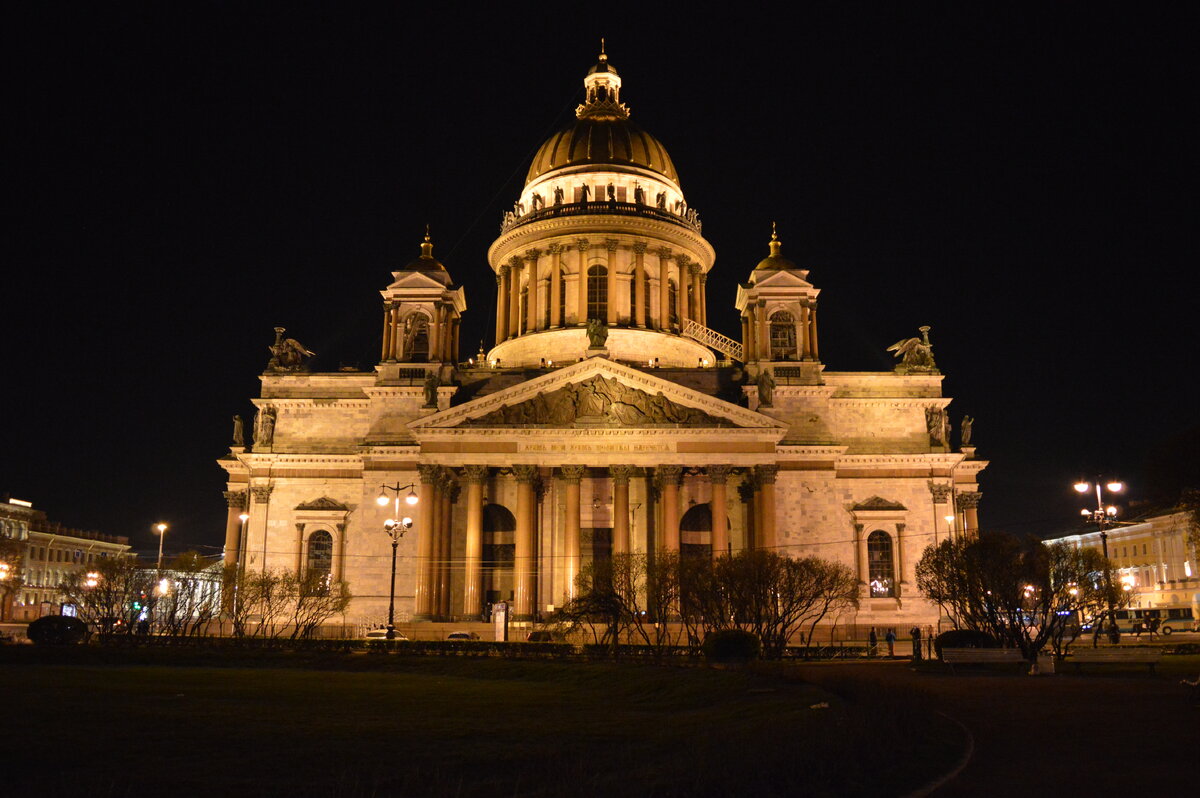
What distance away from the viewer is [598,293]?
69.5 meters

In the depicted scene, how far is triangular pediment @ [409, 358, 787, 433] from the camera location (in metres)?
53.3

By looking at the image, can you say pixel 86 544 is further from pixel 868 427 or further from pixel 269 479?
pixel 868 427

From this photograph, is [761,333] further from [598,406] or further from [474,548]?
[474,548]

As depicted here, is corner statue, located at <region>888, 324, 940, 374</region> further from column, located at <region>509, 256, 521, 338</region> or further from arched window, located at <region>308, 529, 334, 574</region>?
arched window, located at <region>308, 529, 334, 574</region>

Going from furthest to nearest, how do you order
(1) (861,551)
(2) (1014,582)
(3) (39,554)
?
1. (3) (39,554)
2. (1) (861,551)
3. (2) (1014,582)

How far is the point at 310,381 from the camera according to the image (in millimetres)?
60188

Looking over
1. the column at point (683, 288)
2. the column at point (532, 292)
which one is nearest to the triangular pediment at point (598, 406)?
the column at point (532, 292)

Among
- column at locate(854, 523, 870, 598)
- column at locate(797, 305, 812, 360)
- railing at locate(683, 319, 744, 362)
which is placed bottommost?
column at locate(854, 523, 870, 598)

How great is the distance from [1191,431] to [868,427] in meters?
21.1

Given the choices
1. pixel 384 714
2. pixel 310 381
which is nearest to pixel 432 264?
pixel 310 381

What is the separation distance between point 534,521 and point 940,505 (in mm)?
22587

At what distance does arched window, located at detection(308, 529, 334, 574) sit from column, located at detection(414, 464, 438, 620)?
609 centimetres

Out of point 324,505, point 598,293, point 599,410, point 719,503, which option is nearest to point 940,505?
point 719,503

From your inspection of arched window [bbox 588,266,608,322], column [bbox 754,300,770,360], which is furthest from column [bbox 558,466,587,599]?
arched window [bbox 588,266,608,322]
